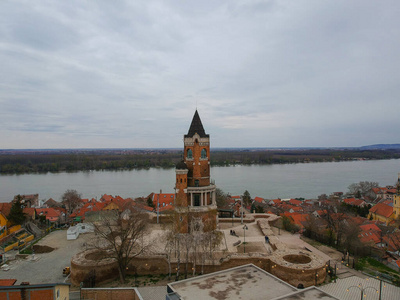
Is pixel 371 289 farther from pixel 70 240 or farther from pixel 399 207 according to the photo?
pixel 399 207

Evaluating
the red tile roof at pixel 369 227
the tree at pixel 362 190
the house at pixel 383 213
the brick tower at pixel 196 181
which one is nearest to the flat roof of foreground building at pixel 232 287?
the brick tower at pixel 196 181

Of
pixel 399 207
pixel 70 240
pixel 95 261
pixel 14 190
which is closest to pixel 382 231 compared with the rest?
pixel 399 207

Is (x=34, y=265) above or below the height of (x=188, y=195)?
below

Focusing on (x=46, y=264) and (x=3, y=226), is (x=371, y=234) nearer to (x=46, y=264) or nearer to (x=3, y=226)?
(x=46, y=264)

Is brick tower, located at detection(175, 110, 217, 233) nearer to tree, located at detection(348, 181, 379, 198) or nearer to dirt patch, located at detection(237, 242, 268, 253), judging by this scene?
dirt patch, located at detection(237, 242, 268, 253)

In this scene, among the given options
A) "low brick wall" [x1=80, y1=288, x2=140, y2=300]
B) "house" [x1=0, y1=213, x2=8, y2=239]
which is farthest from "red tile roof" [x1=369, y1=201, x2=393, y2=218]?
"house" [x1=0, y1=213, x2=8, y2=239]
